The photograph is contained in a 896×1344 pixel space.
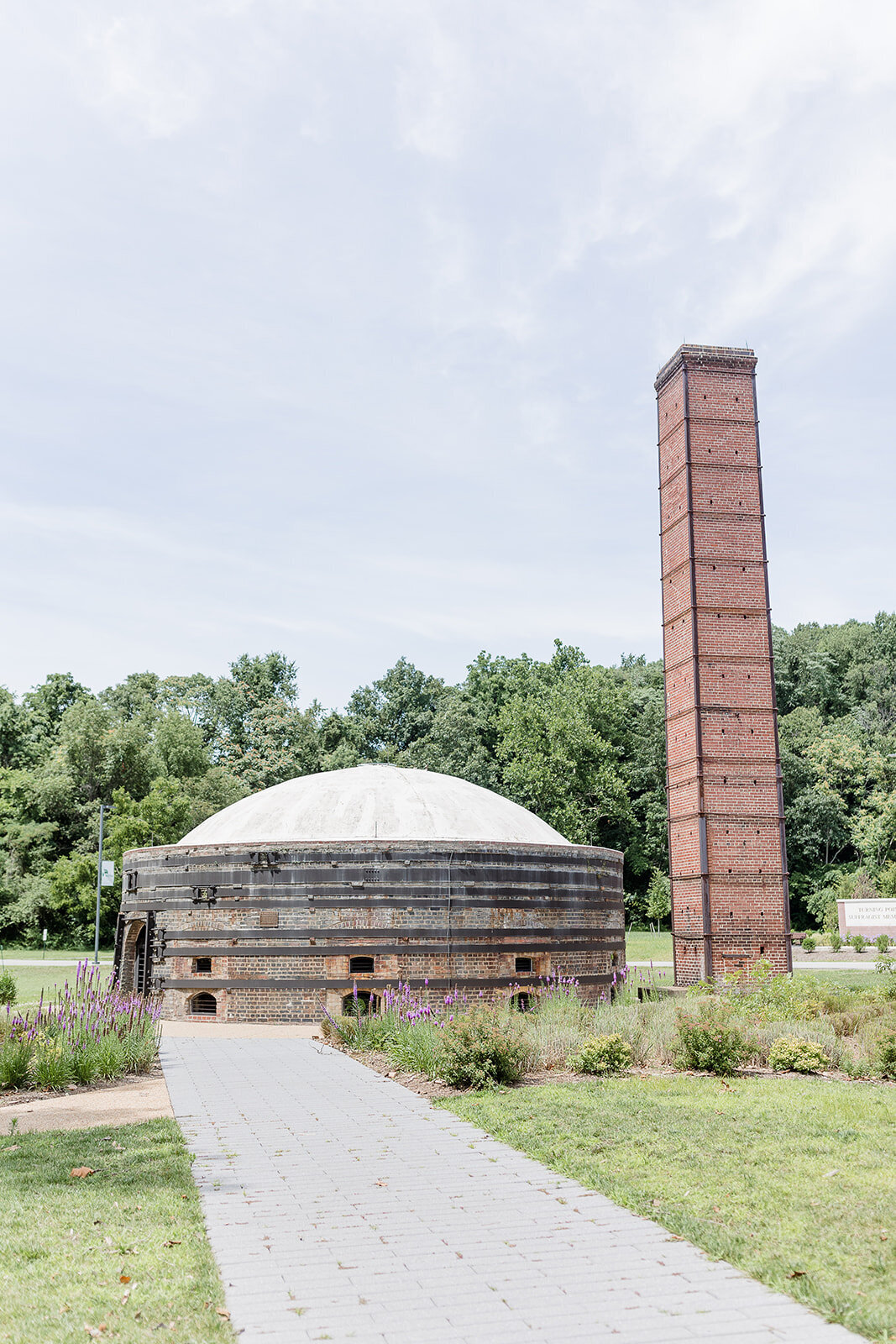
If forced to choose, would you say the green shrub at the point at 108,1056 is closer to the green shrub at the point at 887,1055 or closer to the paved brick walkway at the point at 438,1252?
the paved brick walkway at the point at 438,1252

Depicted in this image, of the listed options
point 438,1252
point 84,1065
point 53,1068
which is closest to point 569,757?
point 84,1065

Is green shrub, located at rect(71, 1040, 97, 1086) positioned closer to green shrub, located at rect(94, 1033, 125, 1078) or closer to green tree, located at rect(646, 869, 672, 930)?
green shrub, located at rect(94, 1033, 125, 1078)

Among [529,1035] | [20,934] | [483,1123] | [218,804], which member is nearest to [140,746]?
[218,804]

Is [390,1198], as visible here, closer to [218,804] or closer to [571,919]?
[571,919]

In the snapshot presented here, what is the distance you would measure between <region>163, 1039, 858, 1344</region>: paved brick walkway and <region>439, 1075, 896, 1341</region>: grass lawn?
0.22 meters

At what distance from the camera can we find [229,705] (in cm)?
6600

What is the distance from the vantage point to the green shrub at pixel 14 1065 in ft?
39.8

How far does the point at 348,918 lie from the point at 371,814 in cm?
274

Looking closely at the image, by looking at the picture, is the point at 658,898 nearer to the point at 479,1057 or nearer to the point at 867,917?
the point at 867,917

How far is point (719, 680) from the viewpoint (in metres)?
29.9

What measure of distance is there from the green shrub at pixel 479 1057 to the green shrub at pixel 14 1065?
4.77 metres

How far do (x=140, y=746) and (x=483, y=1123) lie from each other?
45.9m

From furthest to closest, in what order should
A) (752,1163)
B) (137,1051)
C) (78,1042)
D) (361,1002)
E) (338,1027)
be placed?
(361,1002)
(338,1027)
(137,1051)
(78,1042)
(752,1163)

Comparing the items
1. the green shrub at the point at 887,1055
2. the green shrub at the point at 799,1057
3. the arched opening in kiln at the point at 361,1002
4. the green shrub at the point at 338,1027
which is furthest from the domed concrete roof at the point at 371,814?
the green shrub at the point at 887,1055
